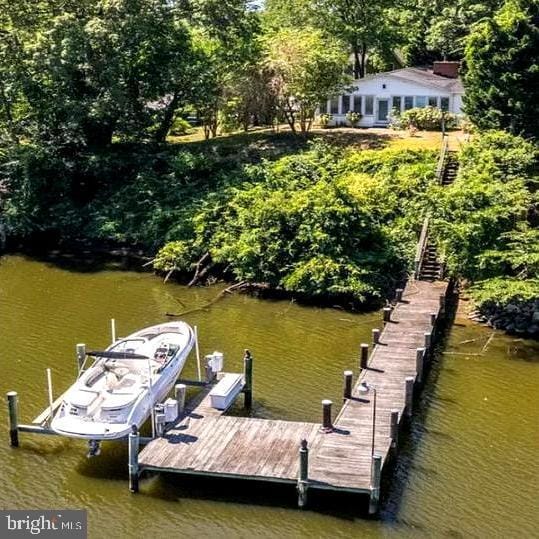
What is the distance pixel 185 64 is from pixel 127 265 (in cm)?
1176

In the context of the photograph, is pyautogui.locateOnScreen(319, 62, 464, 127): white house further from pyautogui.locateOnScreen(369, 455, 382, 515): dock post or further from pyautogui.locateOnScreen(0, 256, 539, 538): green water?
pyautogui.locateOnScreen(369, 455, 382, 515): dock post

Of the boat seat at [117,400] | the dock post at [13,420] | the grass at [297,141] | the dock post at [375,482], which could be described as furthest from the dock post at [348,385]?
the grass at [297,141]

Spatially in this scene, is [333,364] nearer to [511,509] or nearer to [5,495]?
[511,509]

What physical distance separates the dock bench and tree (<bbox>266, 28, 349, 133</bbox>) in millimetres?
22349

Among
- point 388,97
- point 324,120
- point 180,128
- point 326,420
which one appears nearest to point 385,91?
point 388,97

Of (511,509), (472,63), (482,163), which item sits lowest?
(511,509)

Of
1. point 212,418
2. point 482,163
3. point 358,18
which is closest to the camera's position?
point 212,418

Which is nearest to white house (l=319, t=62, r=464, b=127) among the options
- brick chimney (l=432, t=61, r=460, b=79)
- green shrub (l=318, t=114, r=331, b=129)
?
green shrub (l=318, t=114, r=331, b=129)

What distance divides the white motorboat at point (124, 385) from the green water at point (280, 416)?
1043 millimetres

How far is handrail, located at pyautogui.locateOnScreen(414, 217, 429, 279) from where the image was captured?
1179 inches

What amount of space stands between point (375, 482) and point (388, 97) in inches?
1337

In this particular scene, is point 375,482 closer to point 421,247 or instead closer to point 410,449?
point 410,449

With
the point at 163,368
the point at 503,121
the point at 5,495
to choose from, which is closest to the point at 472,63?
the point at 503,121

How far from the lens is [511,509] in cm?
1714
